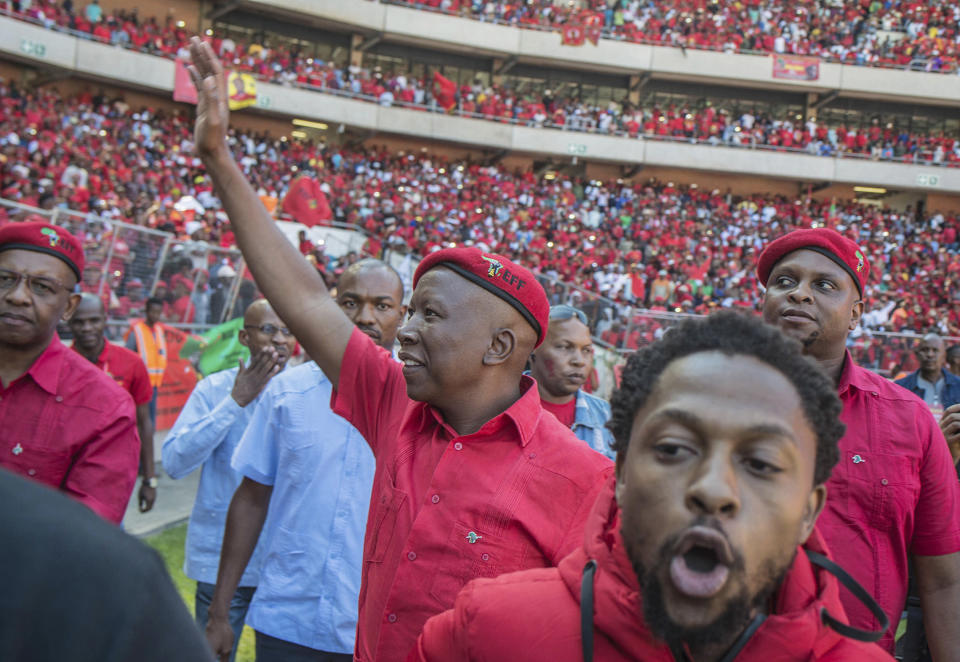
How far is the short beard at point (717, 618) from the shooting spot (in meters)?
1.19

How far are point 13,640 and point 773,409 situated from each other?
3.38 ft

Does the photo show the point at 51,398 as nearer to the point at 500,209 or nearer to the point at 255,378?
the point at 255,378

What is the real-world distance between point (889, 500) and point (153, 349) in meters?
8.18

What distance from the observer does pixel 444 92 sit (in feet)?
107

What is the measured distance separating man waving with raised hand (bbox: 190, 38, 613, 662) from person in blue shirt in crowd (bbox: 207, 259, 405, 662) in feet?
2.67

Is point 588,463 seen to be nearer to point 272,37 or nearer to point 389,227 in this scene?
point 389,227

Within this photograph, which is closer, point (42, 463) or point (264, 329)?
point (42, 463)

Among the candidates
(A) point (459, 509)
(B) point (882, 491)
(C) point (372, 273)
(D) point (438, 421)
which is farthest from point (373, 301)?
(B) point (882, 491)

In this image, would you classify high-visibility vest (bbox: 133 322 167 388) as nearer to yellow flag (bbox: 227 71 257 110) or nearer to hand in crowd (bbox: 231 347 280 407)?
hand in crowd (bbox: 231 347 280 407)

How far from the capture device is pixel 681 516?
4.02ft

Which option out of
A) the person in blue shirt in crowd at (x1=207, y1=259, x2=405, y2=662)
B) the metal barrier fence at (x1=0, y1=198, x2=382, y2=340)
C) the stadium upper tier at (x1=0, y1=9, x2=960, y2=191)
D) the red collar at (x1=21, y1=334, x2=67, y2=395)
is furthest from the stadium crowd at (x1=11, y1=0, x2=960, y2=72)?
the red collar at (x1=21, y1=334, x2=67, y2=395)

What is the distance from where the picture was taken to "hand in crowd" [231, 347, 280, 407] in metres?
3.92

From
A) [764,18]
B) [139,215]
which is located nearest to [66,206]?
[139,215]

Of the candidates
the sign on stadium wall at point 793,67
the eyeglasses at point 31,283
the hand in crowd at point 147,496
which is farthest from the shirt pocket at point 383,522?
the sign on stadium wall at point 793,67
